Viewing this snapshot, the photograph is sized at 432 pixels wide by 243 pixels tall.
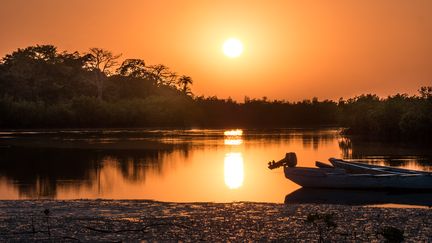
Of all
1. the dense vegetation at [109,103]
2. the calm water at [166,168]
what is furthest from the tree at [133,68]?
the calm water at [166,168]

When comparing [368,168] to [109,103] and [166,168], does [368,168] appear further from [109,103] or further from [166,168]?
[109,103]

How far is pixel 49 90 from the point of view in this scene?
105188 mm

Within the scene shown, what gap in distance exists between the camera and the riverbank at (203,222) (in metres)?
12.8

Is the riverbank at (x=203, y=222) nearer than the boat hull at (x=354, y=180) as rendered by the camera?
Yes

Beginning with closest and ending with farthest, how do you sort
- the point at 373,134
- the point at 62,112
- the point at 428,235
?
the point at 428,235 < the point at 373,134 < the point at 62,112

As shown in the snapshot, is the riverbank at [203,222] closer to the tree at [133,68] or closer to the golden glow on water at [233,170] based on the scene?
the golden glow on water at [233,170]

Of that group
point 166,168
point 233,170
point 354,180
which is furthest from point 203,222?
point 166,168

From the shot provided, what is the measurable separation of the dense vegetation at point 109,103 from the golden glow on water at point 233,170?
4080cm

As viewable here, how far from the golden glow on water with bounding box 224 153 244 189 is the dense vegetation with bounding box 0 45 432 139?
40.8m

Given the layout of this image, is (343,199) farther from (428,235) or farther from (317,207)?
(428,235)

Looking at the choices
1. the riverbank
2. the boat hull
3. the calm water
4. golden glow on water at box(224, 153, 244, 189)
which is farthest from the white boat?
the riverbank

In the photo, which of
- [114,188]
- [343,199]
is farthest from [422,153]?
[114,188]

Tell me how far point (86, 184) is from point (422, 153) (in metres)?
23.5

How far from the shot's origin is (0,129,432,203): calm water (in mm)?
23547
